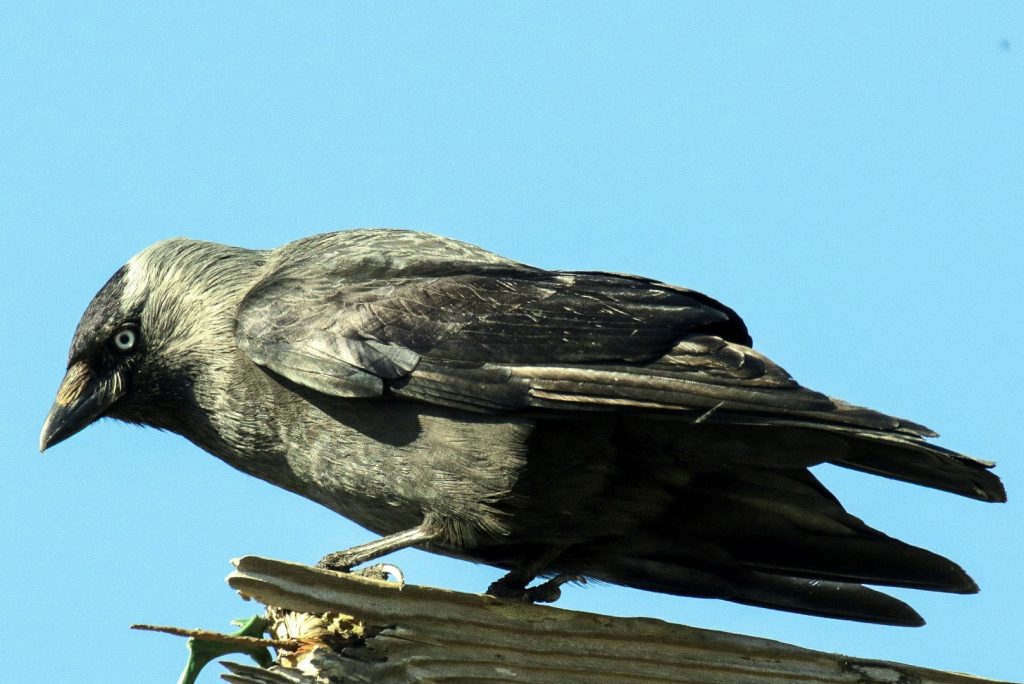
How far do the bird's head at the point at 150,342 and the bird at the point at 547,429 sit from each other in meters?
0.02

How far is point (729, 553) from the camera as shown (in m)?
5.45

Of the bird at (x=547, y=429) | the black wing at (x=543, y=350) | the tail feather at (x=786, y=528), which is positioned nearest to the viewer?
the black wing at (x=543, y=350)

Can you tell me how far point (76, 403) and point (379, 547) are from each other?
5.60ft

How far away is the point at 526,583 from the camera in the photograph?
211 inches

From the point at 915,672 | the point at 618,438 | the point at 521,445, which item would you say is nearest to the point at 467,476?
the point at 521,445

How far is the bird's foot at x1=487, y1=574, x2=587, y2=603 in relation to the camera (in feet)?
17.5

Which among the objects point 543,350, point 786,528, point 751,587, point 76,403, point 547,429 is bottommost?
point 751,587

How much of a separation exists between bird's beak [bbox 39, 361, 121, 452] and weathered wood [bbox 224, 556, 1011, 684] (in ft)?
6.14

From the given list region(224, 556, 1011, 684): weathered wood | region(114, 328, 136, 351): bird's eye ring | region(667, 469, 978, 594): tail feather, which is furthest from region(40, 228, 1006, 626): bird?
region(224, 556, 1011, 684): weathered wood

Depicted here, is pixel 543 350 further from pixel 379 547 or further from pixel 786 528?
pixel 786 528

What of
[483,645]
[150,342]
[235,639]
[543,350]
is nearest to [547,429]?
[543,350]

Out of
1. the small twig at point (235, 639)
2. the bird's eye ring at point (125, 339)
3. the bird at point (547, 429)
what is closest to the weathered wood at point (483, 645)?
the small twig at point (235, 639)

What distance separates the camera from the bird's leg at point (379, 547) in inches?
194

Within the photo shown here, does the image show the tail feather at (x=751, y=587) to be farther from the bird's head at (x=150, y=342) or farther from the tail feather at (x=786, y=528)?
the bird's head at (x=150, y=342)
